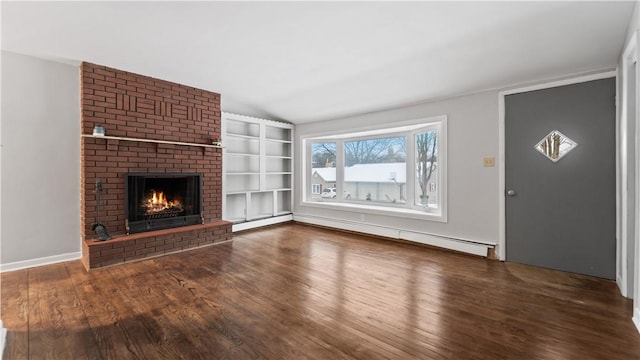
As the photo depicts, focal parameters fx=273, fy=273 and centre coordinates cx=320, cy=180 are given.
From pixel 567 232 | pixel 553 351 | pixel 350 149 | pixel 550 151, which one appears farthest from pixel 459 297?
pixel 350 149

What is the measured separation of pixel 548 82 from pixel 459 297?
8.68 feet

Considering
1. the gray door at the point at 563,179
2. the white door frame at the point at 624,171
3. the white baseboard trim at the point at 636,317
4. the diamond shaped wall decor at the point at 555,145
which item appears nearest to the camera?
the white baseboard trim at the point at 636,317

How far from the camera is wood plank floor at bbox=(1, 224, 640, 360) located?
5.58ft

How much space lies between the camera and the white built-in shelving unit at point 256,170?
5109mm

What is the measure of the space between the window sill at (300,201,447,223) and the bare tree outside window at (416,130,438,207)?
300mm

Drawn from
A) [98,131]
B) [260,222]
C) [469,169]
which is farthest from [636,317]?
[98,131]

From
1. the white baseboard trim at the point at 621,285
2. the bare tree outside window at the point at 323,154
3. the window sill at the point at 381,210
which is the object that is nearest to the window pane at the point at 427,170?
the window sill at the point at 381,210

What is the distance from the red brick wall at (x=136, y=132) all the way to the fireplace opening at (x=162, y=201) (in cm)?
10

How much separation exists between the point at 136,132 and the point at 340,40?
2991 mm

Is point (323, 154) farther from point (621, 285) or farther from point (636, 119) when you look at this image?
point (621, 285)

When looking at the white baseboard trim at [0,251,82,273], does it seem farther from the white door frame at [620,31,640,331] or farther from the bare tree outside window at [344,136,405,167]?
the white door frame at [620,31,640,331]

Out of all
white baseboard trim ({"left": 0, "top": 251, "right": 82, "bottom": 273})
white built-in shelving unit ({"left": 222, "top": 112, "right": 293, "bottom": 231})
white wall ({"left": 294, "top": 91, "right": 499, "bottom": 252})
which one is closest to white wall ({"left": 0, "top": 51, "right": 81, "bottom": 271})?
white baseboard trim ({"left": 0, "top": 251, "right": 82, "bottom": 273})

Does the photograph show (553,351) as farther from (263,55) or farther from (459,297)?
(263,55)

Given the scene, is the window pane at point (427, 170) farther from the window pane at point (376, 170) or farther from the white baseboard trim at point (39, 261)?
the white baseboard trim at point (39, 261)
